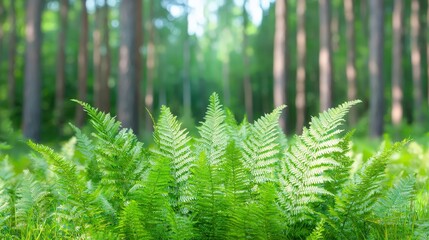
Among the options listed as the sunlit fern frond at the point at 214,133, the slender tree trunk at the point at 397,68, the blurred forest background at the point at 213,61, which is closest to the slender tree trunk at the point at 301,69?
the blurred forest background at the point at 213,61

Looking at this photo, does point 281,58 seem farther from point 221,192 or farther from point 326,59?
point 221,192

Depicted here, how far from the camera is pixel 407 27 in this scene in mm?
43031

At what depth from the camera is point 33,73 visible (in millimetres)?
17391

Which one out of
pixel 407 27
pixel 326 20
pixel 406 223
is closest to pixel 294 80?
pixel 407 27

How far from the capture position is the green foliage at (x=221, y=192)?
1.59m

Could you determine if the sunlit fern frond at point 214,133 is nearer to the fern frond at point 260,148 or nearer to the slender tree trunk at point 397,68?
the fern frond at point 260,148

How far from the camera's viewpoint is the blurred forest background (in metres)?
17.5

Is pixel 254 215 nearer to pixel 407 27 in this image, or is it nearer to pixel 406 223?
pixel 406 223

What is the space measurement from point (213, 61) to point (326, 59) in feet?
168

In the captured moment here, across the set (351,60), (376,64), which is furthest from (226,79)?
(376,64)

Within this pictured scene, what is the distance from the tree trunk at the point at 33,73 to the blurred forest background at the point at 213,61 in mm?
32

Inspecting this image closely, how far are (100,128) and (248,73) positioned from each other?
47.4m

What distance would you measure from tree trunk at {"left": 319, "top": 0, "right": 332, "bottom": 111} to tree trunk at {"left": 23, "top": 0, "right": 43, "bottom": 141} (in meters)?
10.2

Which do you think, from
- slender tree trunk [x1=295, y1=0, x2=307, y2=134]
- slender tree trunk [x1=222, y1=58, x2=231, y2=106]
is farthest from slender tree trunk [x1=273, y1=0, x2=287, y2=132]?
slender tree trunk [x1=222, y1=58, x2=231, y2=106]
